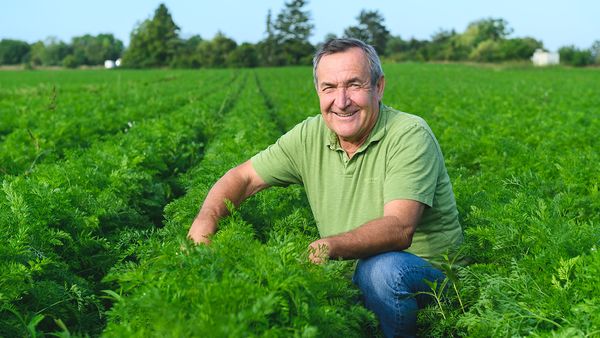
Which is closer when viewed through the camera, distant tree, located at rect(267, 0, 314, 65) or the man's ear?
the man's ear

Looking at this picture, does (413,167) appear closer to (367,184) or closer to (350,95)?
(367,184)

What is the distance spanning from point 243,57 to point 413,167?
310 ft

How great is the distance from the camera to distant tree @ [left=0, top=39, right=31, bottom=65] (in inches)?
5628

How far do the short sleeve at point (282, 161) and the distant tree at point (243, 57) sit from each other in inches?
3602

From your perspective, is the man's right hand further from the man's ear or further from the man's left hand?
the man's ear

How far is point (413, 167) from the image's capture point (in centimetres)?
380

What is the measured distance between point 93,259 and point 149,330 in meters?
2.39

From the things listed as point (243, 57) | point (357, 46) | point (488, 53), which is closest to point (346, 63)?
point (357, 46)

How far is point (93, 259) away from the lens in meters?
4.82

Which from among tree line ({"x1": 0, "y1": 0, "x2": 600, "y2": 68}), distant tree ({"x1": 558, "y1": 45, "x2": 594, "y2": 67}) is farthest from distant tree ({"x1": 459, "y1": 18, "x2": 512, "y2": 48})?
distant tree ({"x1": 558, "y1": 45, "x2": 594, "y2": 67})

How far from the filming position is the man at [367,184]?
12.0 ft

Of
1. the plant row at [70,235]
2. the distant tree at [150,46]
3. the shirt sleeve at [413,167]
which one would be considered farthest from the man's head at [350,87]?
the distant tree at [150,46]

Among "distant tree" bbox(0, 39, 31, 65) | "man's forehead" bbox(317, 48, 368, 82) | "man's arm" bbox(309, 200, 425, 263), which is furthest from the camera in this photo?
"distant tree" bbox(0, 39, 31, 65)

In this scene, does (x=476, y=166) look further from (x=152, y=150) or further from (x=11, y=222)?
(x=11, y=222)
